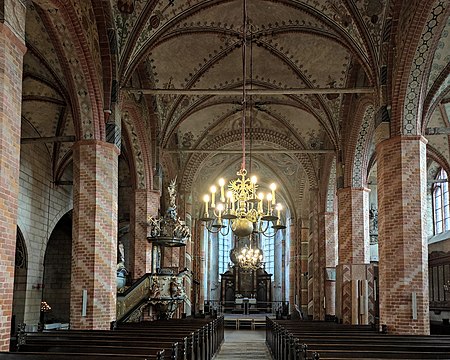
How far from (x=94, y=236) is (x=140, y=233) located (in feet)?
21.4

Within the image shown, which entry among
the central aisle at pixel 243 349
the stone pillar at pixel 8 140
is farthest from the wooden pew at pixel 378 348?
the central aisle at pixel 243 349

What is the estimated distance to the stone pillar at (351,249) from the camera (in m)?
18.4

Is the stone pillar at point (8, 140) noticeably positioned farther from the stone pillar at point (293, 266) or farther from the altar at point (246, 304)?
the altar at point (246, 304)

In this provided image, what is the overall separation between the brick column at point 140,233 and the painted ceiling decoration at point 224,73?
50 centimetres

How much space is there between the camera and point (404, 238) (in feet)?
43.7

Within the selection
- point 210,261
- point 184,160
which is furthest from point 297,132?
point 210,261

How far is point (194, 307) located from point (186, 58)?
48.3ft

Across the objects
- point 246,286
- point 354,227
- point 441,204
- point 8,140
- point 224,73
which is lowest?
point 246,286

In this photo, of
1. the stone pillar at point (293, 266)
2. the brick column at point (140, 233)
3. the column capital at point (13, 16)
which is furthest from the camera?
the stone pillar at point (293, 266)

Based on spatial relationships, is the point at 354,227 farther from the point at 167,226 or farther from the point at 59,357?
the point at 59,357

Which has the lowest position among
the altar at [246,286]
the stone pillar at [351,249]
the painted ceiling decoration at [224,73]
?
the altar at [246,286]

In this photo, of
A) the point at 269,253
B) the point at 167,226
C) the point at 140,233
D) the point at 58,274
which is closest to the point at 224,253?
the point at 269,253

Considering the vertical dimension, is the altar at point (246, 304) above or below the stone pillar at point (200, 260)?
below

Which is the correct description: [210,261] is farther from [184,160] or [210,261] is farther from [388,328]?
[388,328]
